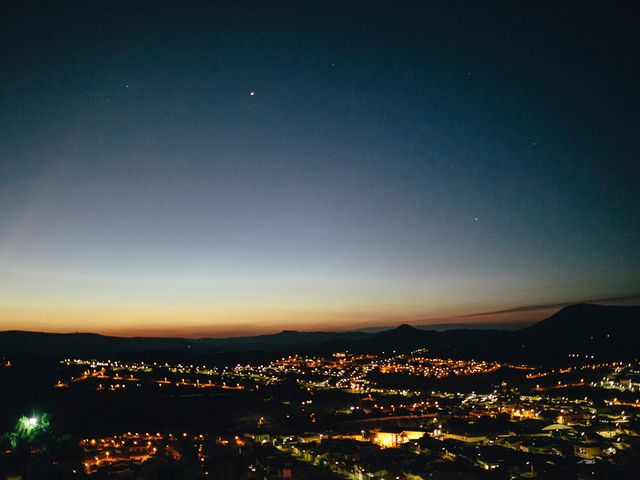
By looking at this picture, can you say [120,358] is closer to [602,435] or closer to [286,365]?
[286,365]

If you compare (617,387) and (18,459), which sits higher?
(18,459)

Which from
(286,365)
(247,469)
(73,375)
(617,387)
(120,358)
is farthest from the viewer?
(120,358)

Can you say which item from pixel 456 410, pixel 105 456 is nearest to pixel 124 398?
pixel 105 456

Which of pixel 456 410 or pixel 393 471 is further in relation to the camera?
pixel 456 410

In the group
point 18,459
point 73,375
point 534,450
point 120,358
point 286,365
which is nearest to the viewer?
point 18,459

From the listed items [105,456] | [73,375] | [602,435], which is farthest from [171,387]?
[602,435]

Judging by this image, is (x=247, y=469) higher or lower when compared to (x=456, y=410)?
higher

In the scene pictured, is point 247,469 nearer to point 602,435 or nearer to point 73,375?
point 602,435

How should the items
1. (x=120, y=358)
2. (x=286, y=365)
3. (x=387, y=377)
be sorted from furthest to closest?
(x=120, y=358) → (x=286, y=365) → (x=387, y=377)

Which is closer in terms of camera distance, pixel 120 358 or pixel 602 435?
pixel 602 435
